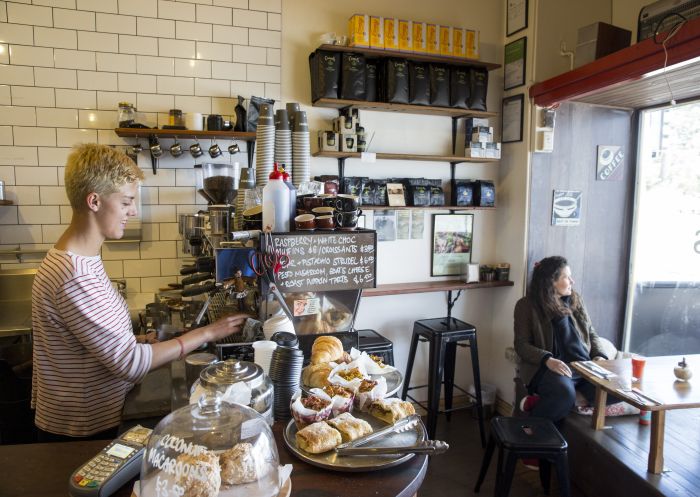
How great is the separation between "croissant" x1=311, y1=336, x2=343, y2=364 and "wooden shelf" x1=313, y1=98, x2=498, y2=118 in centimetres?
214

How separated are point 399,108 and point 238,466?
10.1 feet

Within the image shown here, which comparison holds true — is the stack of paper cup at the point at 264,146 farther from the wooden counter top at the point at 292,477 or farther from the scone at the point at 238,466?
the scone at the point at 238,466

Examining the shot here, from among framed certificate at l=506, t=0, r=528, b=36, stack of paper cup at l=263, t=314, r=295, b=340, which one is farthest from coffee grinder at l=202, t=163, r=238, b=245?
framed certificate at l=506, t=0, r=528, b=36

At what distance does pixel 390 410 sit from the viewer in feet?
4.58

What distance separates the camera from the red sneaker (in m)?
3.18

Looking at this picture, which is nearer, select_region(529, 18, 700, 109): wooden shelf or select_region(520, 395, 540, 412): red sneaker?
select_region(529, 18, 700, 109): wooden shelf

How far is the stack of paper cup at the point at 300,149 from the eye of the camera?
2.13 m

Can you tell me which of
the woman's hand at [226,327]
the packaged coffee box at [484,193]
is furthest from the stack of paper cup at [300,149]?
the packaged coffee box at [484,193]

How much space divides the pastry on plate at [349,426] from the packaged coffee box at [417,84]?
278 cm

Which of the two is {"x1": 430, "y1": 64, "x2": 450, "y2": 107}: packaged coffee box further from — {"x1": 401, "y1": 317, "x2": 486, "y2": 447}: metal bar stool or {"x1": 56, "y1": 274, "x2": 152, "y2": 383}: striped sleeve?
{"x1": 56, "y1": 274, "x2": 152, "y2": 383}: striped sleeve

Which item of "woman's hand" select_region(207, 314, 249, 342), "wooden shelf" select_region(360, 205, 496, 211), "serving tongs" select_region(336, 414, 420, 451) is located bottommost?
"serving tongs" select_region(336, 414, 420, 451)

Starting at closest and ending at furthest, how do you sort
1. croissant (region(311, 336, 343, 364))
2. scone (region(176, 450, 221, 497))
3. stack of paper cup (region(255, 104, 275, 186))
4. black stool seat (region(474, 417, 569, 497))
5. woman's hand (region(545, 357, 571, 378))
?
scone (region(176, 450, 221, 497)) → croissant (region(311, 336, 343, 364)) → stack of paper cup (region(255, 104, 275, 186)) → black stool seat (region(474, 417, 569, 497)) → woman's hand (region(545, 357, 571, 378))

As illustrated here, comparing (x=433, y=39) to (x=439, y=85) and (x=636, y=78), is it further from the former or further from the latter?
(x=636, y=78)

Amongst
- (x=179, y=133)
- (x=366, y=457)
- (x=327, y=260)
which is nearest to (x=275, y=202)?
(x=327, y=260)
